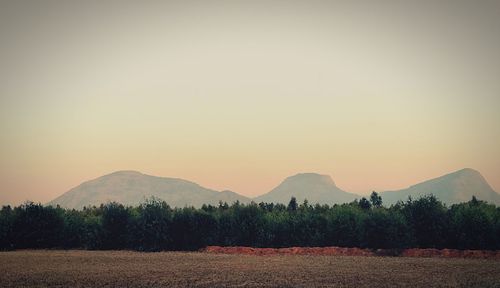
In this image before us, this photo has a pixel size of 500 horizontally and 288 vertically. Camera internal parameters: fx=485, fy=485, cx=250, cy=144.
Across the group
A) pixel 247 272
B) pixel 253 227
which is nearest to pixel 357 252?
pixel 253 227

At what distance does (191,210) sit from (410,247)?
78.2 feet

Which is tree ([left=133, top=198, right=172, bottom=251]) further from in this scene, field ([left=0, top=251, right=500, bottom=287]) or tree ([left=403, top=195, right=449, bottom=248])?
tree ([left=403, top=195, right=449, bottom=248])

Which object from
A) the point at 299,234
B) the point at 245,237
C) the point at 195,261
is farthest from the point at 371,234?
the point at 195,261

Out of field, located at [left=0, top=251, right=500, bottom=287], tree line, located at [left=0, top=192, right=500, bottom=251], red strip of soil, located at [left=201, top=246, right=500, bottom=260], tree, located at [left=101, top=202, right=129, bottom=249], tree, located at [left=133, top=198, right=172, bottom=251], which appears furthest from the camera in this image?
tree, located at [left=101, top=202, right=129, bottom=249]

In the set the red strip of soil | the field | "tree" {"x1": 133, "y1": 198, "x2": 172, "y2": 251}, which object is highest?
"tree" {"x1": 133, "y1": 198, "x2": 172, "y2": 251}

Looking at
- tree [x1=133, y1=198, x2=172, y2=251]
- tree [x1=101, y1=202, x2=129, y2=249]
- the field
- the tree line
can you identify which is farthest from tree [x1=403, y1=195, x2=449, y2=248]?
tree [x1=101, y1=202, x2=129, y2=249]

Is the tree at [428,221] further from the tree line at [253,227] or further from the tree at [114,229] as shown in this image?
the tree at [114,229]

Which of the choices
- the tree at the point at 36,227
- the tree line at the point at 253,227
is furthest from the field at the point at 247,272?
the tree at the point at 36,227

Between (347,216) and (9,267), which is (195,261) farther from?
(347,216)

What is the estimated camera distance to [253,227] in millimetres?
53344

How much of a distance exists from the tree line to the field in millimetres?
6534

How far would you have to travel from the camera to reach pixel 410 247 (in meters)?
47.7

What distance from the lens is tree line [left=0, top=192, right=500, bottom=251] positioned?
4722cm

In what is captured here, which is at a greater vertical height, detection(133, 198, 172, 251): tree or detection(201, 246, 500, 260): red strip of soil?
detection(133, 198, 172, 251): tree
